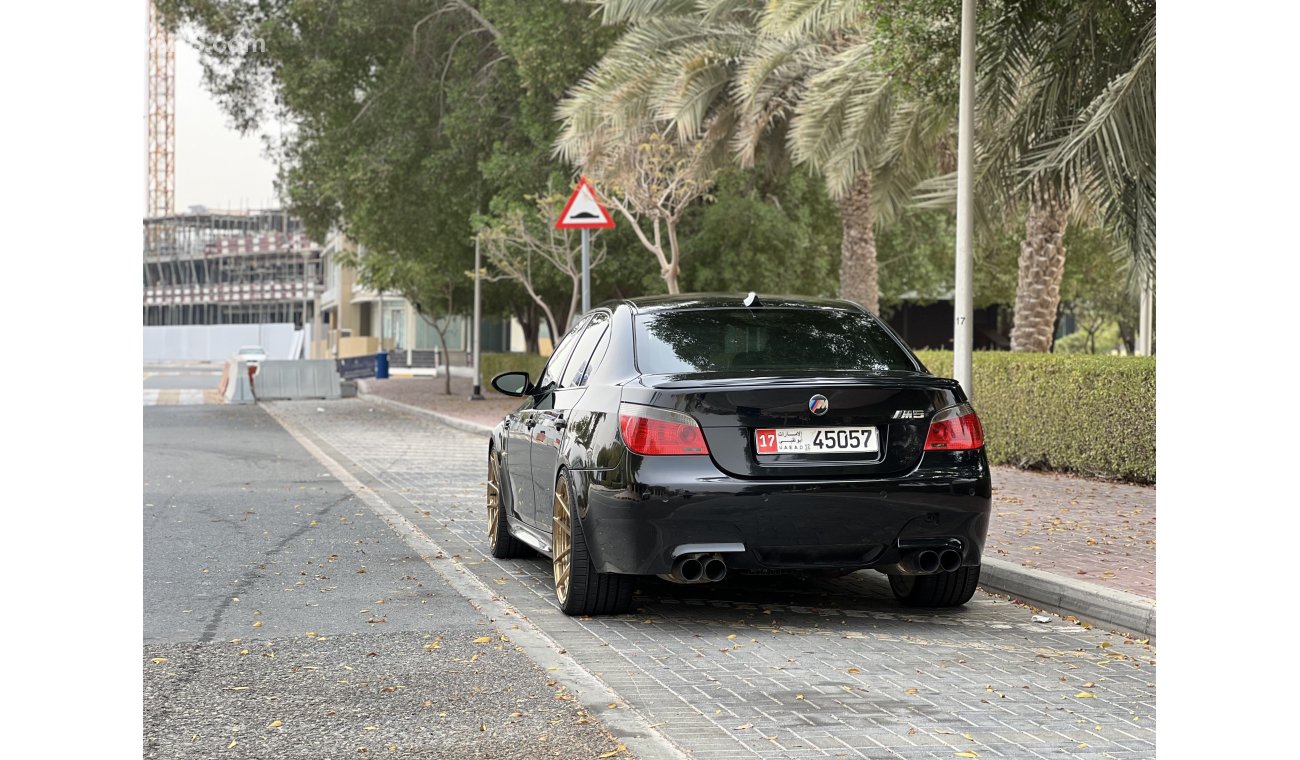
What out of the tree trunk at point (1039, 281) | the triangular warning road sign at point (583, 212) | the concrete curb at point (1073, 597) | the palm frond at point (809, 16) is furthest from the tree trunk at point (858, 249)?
the concrete curb at point (1073, 597)

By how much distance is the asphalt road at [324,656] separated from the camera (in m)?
5.25

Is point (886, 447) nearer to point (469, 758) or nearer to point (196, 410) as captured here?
point (469, 758)

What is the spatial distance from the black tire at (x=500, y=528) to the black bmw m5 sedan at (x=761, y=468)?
2082mm

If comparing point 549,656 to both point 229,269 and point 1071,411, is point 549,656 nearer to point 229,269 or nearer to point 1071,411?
point 1071,411

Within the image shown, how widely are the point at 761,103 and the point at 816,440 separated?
16.1 m

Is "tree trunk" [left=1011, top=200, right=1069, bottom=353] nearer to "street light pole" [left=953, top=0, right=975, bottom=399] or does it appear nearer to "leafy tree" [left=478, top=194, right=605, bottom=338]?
"street light pole" [left=953, top=0, right=975, bottom=399]

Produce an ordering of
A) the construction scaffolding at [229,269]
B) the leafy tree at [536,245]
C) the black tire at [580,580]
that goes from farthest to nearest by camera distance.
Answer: the construction scaffolding at [229,269] < the leafy tree at [536,245] < the black tire at [580,580]

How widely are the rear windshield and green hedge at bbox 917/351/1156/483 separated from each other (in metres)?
6.37

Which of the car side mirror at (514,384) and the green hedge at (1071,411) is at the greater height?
the car side mirror at (514,384)

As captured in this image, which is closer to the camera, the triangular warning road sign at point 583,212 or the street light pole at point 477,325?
the triangular warning road sign at point 583,212

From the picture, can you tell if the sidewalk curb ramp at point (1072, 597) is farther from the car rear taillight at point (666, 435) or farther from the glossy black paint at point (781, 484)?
the car rear taillight at point (666, 435)

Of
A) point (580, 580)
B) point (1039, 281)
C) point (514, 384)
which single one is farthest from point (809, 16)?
point (580, 580)

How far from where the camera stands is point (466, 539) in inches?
434

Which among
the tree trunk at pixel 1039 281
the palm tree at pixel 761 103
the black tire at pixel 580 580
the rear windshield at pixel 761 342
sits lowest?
the black tire at pixel 580 580
